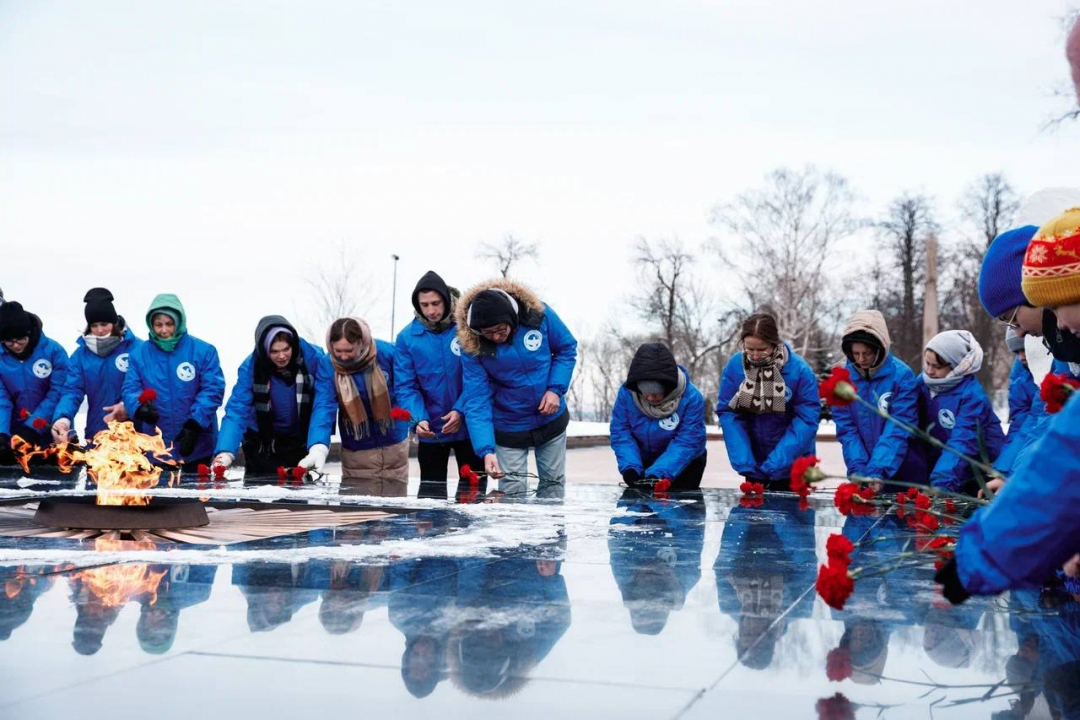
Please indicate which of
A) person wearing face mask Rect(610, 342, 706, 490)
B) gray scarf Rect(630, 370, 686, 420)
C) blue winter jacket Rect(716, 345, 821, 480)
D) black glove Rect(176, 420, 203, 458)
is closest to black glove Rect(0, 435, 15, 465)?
black glove Rect(176, 420, 203, 458)

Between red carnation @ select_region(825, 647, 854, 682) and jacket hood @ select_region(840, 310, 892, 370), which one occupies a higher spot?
jacket hood @ select_region(840, 310, 892, 370)

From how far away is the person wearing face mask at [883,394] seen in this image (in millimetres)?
8078

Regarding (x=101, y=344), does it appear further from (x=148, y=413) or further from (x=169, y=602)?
(x=169, y=602)

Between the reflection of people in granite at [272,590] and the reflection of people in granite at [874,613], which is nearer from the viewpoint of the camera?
the reflection of people in granite at [874,613]

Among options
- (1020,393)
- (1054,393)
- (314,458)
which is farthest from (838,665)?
(314,458)

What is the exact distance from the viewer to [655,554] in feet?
16.9

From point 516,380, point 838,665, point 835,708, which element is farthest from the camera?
point 516,380

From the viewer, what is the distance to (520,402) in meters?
8.52

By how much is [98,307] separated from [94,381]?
2.15ft

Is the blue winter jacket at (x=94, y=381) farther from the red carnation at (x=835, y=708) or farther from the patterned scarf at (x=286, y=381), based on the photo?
the red carnation at (x=835, y=708)

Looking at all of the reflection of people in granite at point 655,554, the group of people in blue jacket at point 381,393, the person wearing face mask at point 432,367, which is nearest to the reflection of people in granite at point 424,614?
the reflection of people in granite at point 655,554

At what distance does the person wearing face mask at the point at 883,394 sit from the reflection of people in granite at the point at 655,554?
1378mm

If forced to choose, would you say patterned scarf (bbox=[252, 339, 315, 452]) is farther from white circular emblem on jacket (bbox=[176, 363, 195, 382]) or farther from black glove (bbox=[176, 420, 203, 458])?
white circular emblem on jacket (bbox=[176, 363, 195, 382])

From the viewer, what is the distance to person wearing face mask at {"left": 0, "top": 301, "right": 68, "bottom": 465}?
10.4 m
